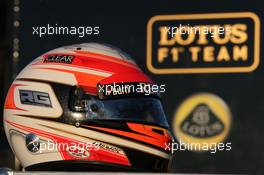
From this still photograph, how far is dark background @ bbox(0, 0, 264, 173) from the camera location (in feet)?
15.6

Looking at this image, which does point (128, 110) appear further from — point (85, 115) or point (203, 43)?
point (203, 43)

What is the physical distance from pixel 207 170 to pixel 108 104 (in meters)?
0.60

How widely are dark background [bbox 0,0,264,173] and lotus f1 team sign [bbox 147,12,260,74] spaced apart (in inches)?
1.2

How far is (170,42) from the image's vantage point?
4.93 m

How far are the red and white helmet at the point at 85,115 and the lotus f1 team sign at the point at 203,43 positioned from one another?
0.50 feet

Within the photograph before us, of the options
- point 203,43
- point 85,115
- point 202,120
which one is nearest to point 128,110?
point 85,115

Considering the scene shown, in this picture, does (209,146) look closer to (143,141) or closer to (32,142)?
(143,141)

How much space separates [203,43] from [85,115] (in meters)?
0.70

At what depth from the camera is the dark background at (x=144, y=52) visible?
476cm
